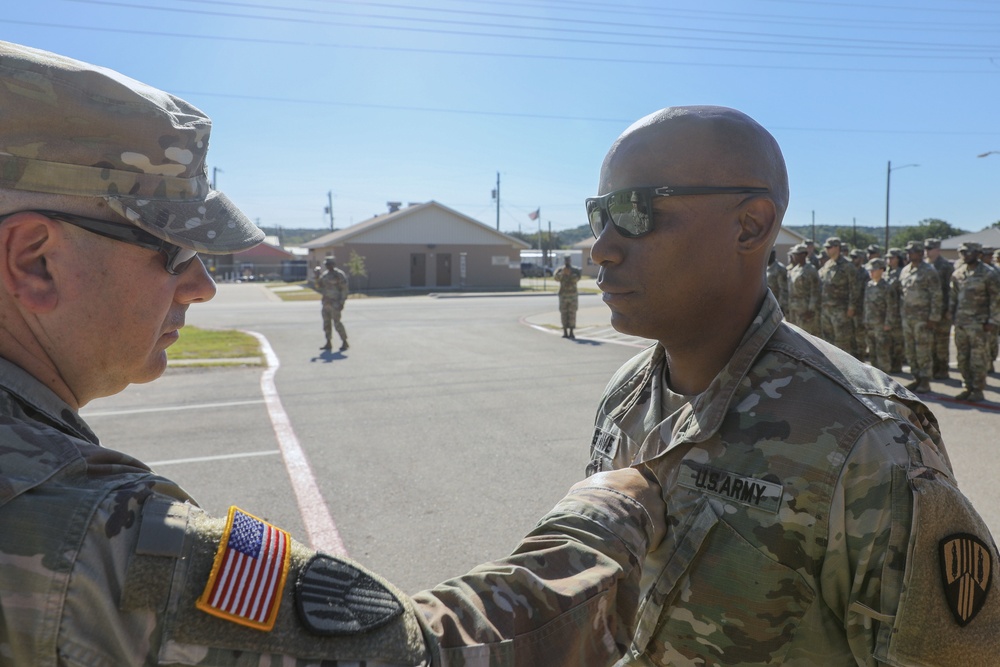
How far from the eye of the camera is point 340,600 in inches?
Answer: 43.7

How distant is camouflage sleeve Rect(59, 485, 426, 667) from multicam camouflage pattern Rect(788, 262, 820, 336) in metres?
14.1

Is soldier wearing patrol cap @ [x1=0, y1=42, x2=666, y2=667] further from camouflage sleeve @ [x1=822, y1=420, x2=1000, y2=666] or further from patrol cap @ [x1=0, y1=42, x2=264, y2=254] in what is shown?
camouflage sleeve @ [x1=822, y1=420, x2=1000, y2=666]

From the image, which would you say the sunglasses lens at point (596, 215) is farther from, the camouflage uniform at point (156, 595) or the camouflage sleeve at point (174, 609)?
the camouflage sleeve at point (174, 609)

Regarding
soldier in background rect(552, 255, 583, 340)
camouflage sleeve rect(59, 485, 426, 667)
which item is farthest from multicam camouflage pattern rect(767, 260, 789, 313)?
camouflage sleeve rect(59, 485, 426, 667)

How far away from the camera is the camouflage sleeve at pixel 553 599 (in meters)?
1.25

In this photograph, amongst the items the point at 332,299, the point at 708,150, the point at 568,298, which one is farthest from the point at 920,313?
the point at 332,299

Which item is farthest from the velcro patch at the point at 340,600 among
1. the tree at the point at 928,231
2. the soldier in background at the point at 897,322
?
the tree at the point at 928,231

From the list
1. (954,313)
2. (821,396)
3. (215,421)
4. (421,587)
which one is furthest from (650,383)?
(954,313)

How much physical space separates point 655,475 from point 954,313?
11348 mm

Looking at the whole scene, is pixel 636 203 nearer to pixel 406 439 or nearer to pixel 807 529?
pixel 807 529

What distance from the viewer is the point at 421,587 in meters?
4.19

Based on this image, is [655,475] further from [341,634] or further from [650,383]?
[341,634]

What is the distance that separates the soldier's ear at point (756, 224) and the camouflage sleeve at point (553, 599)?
2.96 feet

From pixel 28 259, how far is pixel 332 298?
14673 mm
